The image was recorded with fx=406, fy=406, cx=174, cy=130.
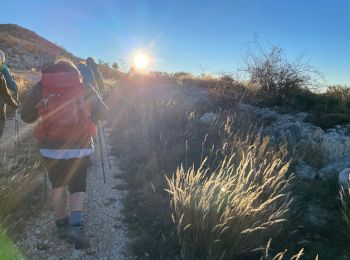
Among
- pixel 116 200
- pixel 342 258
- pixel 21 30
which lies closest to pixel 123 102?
pixel 116 200

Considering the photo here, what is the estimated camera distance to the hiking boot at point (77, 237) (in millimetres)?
4574

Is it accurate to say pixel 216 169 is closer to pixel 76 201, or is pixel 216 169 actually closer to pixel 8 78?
pixel 76 201

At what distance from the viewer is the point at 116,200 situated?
622 cm

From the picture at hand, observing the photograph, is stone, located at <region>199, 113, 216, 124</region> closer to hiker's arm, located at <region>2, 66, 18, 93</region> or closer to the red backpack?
hiker's arm, located at <region>2, 66, 18, 93</region>

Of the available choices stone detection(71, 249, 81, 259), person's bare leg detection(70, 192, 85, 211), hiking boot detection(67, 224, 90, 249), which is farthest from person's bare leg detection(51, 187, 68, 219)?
stone detection(71, 249, 81, 259)

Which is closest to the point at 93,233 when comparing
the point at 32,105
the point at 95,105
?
the point at 95,105

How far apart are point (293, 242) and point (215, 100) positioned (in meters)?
7.90

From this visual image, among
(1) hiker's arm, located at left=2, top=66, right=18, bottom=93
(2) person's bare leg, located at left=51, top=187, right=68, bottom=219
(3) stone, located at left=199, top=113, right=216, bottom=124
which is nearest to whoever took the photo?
(2) person's bare leg, located at left=51, top=187, right=68, bottom=219

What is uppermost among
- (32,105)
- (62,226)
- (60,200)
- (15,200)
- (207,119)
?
(32,105)

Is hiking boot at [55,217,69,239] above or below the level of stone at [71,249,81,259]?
above

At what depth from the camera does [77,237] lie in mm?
4570

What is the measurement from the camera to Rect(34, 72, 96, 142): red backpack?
14.6 ft

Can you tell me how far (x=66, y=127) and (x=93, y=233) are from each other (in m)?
1.50

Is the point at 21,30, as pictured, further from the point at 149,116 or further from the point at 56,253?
the point at 56,253
